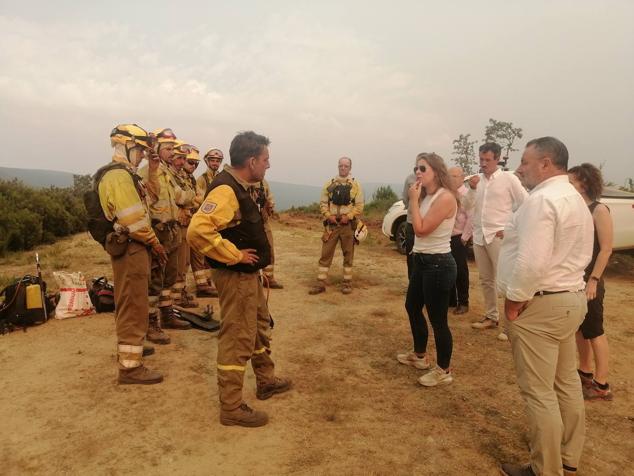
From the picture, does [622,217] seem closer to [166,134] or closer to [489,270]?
[489,270]

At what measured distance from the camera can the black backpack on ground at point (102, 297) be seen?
5.93 meters

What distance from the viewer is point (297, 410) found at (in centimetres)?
359

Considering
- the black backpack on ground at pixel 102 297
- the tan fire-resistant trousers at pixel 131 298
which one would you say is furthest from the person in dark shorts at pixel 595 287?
the black backpack on ground at pixel 102 297

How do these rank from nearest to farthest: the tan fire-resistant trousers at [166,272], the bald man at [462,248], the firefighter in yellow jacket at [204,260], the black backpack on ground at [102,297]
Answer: the tan fire-resistant trousers at [166,272] → the black backpack on ground at [102,297] → the bald man at [462,248] → the firefighter in yellow jacket at [204,260]

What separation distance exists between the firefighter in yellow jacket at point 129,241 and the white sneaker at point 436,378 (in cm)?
235

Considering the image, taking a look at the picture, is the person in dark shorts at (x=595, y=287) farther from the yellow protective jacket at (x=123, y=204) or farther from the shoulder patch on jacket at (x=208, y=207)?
the yellow protective jacket at (x=123, y=204)

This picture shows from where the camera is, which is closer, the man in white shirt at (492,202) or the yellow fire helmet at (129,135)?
the yellow fire helmet at (129,135)

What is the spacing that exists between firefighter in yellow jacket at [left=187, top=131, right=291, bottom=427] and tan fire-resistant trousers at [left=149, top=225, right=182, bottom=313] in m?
1.77

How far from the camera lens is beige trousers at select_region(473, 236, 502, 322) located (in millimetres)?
5180

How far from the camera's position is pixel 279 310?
245 inches

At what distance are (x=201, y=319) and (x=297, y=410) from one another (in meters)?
2.42

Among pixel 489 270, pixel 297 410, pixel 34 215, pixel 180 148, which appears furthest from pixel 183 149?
pixel 34 215

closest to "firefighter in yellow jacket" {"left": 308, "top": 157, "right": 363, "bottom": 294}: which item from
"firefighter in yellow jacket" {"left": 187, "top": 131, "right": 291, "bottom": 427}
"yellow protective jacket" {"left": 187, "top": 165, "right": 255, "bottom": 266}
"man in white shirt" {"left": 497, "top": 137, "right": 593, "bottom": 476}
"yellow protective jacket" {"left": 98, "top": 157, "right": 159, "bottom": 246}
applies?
"yellow protective jacket" {"left": 98, "top": 157, "right": 159, "bottom": 246}

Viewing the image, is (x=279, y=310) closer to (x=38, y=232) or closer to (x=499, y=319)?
(x=499, y=319)
